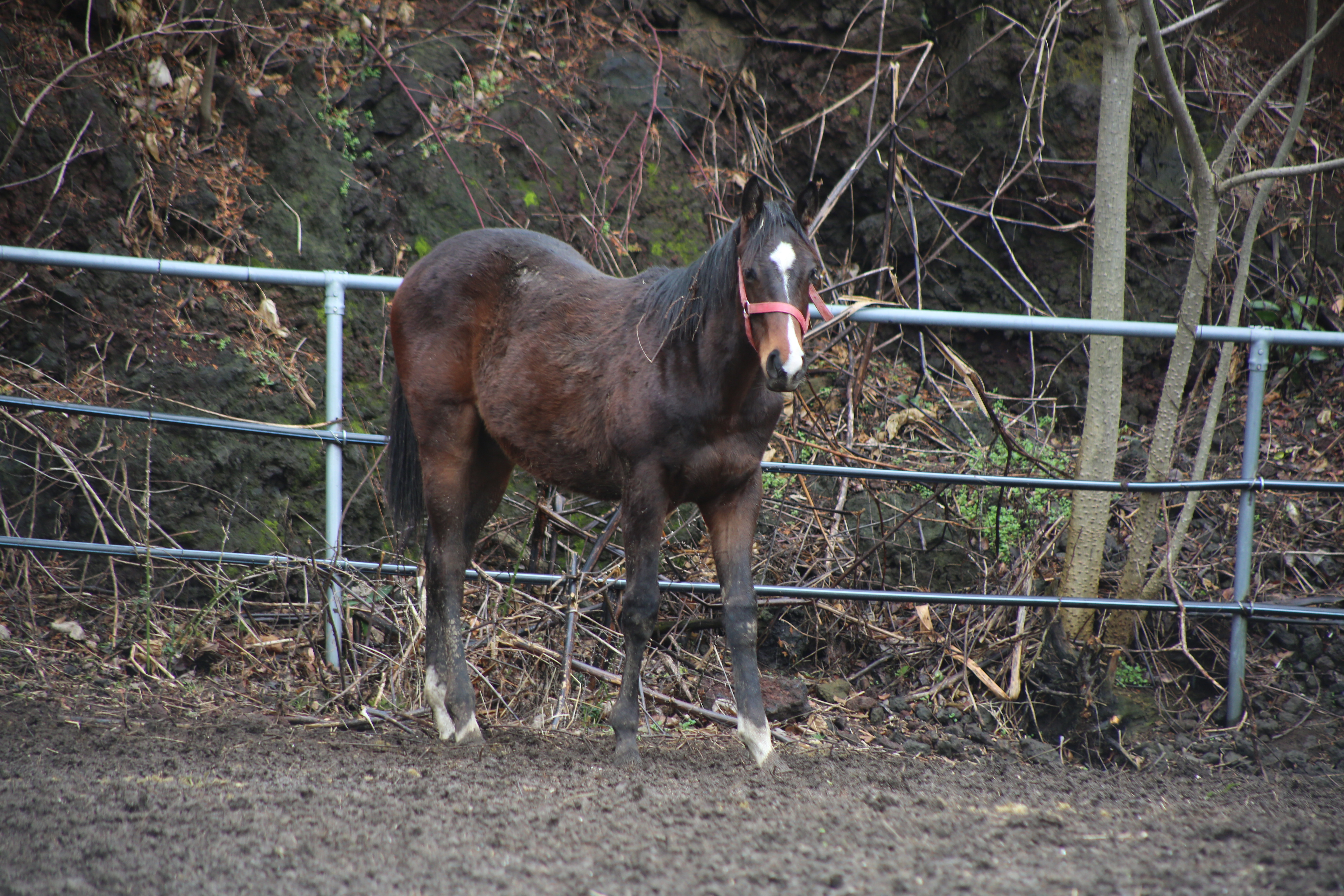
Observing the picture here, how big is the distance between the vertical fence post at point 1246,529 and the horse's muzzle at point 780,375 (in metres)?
2.28

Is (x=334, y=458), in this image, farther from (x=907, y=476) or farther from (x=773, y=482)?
(x=907, y=476)

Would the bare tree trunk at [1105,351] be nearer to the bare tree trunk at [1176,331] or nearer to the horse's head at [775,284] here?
the bare tree trunk at [1176,331]

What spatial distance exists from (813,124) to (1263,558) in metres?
4.14

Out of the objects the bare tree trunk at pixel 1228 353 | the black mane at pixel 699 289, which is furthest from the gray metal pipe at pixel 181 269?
the bare tree trunk at pixel 1228 353

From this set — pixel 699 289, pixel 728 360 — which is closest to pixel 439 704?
pixel 728 360

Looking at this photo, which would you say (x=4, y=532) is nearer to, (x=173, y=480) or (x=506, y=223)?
(x=173, y=480)

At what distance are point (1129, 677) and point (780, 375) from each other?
2.57 m

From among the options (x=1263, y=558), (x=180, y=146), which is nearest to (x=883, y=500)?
(x=1263, y=558)

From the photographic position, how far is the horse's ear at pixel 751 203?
2.93m

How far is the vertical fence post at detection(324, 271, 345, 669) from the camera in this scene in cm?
385

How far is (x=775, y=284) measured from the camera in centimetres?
283

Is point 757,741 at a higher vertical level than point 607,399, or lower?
lower

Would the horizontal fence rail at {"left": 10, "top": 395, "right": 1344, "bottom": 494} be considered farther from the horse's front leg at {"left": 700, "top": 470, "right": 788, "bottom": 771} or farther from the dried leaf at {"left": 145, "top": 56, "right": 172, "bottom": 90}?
the dried leaf at {"left": 145, "top": 56, "right": 172, "bottom": 90}

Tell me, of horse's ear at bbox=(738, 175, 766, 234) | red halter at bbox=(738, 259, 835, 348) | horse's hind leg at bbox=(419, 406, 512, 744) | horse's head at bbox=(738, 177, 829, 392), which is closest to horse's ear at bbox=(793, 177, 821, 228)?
horse's head at bbox=(738, 177, 829, 392)
